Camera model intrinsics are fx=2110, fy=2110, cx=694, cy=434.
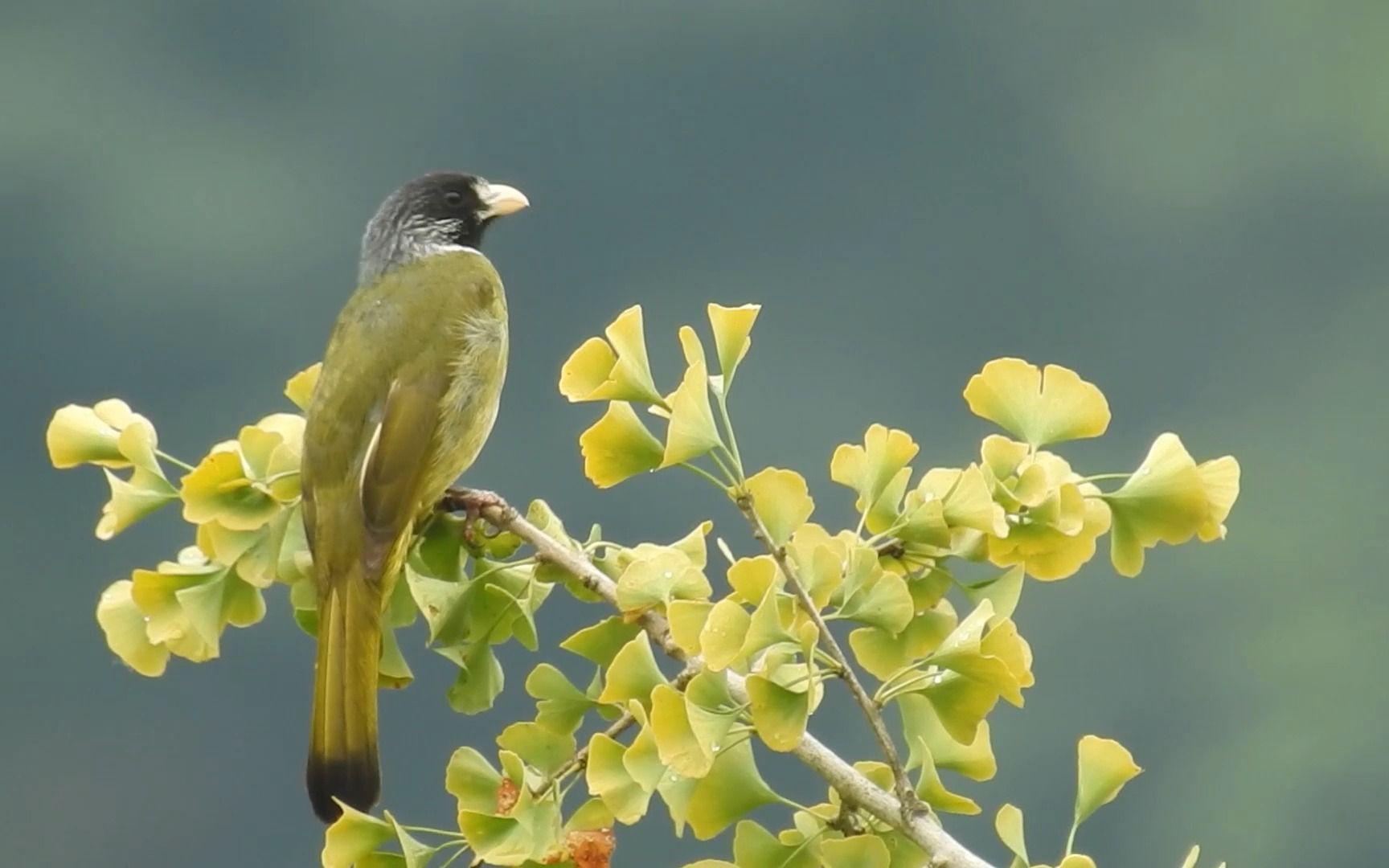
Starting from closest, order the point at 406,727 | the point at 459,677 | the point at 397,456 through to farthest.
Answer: the point at 459,677 < the point at 397,456 < the point at 406,727

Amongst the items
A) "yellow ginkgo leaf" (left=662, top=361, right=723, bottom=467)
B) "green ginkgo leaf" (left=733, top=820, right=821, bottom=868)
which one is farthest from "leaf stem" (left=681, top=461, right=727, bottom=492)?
"green ginkgo leaf" (left=733, top=820, right=821, bottom=868)

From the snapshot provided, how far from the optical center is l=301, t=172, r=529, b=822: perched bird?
240 cm

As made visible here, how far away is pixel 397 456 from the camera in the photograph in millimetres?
2895

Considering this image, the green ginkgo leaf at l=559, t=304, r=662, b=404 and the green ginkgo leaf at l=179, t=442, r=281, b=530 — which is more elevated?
the green ginkgo leaf at l=179, t=442, r=281, b=530

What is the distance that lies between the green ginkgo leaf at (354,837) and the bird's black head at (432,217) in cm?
201

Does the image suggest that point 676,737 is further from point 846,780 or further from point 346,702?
point 346,702

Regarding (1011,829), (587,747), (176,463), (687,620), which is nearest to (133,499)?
(176,463)

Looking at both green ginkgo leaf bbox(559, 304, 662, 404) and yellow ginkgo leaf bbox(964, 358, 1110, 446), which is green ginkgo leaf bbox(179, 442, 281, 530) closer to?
green ginkgo leaf bbox(559, 304, 662, 404)

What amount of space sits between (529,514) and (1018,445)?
68cm

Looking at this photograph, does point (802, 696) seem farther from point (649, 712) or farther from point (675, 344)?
point (675, 344)

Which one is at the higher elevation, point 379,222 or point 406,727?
point 406,727

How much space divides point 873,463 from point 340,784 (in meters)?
0.81

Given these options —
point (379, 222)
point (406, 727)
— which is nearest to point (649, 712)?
point (379, 222)

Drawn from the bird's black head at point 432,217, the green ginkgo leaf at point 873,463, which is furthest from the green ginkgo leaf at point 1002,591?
the bird's black head at point 432,217
